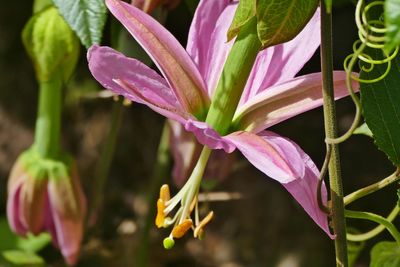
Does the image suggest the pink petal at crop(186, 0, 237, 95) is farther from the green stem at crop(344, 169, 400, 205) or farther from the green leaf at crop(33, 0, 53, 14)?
the green leaf at crop(33, 0, 53, 14)

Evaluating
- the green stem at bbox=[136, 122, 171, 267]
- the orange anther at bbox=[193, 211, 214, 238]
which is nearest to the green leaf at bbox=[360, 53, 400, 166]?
the orange anther at bbox=[193, 211, 214, 238]

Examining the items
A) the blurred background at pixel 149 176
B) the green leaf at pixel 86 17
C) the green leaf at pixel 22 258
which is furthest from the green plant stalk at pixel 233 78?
the blurred background at pixel 149 176


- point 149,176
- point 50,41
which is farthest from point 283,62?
point 149,176

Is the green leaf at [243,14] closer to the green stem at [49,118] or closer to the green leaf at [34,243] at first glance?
the green stem at [49,118]

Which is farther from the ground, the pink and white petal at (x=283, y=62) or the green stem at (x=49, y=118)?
the pink and white petal at (x=283, y=62)

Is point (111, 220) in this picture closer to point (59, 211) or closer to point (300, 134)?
point (300, 134)

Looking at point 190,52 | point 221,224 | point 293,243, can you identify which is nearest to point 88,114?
point 221,224

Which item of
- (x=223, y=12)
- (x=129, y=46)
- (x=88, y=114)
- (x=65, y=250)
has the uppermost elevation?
(x=223, y=12)
